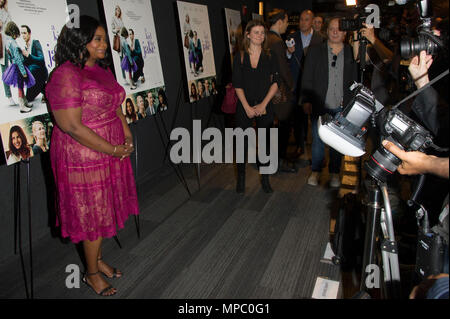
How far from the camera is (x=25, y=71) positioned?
189cm

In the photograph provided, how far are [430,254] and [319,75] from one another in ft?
6.83

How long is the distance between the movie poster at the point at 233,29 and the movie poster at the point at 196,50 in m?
1.09

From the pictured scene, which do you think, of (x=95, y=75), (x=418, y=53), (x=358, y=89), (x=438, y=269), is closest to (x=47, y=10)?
(x=95, y=75)

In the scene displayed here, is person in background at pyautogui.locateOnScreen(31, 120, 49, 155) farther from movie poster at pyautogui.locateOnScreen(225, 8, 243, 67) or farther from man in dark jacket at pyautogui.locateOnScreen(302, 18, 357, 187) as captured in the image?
movie poster at pyautogui.locateOnScreen(225, 8, 243, 67)

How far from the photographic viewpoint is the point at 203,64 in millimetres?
3701

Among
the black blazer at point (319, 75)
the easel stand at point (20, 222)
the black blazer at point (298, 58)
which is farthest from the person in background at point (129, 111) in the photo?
the black blazer at point (298, 58)

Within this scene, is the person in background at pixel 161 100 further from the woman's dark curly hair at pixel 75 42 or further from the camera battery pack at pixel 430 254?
the camera battery pack at pixel 430 254

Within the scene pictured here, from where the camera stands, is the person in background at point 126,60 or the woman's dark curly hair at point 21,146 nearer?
the woman's dark curly hair at point 21,146

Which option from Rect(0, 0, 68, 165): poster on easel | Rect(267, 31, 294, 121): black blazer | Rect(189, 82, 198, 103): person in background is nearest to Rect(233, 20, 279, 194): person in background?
Rect(267, 31, 294, 121): black blazer

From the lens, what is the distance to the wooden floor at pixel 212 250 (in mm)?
1993

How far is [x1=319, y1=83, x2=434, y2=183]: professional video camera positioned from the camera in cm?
119

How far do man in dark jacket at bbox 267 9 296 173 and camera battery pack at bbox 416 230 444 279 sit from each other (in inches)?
85.7

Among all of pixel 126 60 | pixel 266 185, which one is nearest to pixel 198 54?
pixel 126 60
